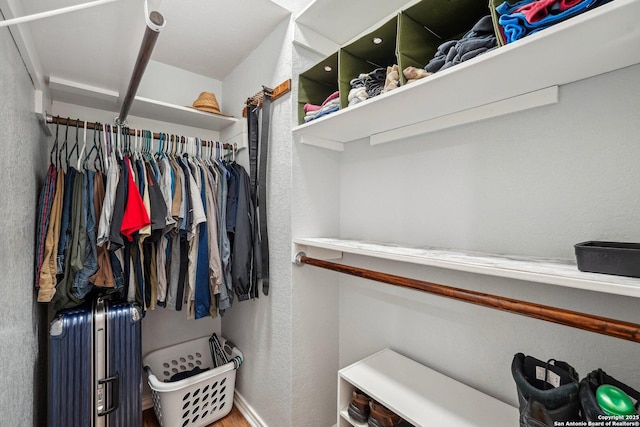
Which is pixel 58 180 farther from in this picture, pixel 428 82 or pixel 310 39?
pixel 428 82

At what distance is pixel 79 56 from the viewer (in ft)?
4.37

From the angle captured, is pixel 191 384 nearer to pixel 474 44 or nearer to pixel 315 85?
pixel 315 85

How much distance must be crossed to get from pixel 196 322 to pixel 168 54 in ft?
6.27

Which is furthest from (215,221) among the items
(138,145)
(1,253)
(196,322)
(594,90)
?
(594,90)

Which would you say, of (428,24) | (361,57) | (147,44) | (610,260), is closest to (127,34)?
(147,44)

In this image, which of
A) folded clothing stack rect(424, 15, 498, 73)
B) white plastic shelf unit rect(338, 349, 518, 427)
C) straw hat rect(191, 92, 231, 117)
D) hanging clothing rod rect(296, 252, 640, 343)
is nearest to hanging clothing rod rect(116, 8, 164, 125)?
straw hat rect(191, 92, 231, 117)

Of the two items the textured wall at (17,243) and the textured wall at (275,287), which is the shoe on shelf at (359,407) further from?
the textured wall at (17,243)

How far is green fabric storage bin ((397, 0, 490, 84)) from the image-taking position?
0.87 m

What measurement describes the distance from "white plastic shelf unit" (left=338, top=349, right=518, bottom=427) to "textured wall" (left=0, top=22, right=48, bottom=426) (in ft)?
3.65

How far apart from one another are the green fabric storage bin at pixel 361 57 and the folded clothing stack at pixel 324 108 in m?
0.06

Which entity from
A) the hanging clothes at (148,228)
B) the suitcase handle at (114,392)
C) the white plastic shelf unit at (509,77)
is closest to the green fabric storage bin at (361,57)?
the white plastic shelf unit at (509,77)

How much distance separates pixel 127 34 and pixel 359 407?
194cm

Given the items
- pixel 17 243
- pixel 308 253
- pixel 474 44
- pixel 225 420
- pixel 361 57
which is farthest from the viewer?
pixel 225 420

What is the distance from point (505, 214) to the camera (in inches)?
36.9
